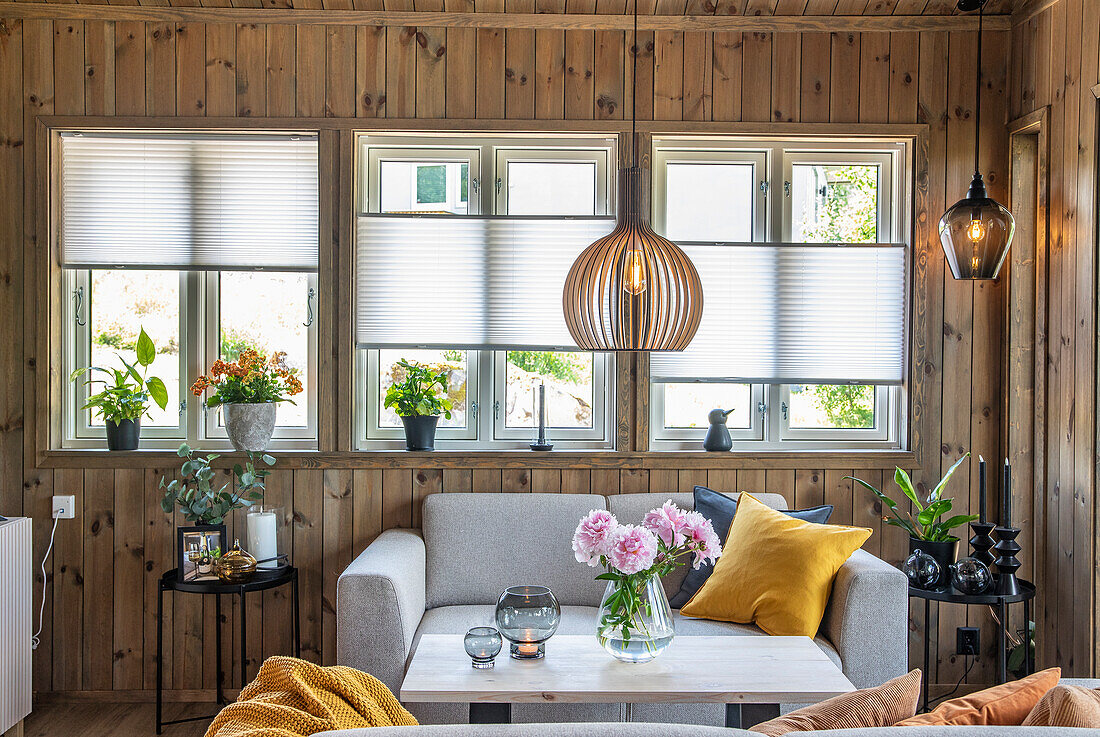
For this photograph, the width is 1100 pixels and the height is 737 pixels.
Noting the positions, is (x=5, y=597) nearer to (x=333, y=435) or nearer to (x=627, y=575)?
(x=333, y=435)

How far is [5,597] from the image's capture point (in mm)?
2854

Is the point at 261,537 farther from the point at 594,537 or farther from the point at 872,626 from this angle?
the point at 872,626

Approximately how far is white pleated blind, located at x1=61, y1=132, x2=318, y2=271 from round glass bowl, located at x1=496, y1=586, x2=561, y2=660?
1769 millimetres

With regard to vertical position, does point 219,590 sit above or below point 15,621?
above

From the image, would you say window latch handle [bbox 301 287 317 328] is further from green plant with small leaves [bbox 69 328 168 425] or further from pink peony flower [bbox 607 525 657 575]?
pink peony flower [bbox 607 525 657 575]

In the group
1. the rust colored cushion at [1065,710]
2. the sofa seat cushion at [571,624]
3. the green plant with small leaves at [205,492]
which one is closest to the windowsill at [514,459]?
the green plant with small leaves at [205,492]

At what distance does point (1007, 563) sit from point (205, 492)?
2.80m

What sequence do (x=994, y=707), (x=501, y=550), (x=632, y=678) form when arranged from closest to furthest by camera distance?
(x=994, y=707) < (x=632, y=678) < (x=501, y=550)

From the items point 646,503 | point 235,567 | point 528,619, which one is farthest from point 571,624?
point 235,567

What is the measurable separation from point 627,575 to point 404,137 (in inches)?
81.2

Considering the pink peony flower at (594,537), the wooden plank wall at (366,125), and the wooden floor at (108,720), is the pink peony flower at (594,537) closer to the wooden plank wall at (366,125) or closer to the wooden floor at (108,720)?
the wooden plank wall at (366,125)

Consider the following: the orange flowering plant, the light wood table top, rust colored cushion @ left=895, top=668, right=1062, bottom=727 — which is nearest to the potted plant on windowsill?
the orange flowering plant

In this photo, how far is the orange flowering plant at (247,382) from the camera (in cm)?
313

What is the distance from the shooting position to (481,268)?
3.37 m
